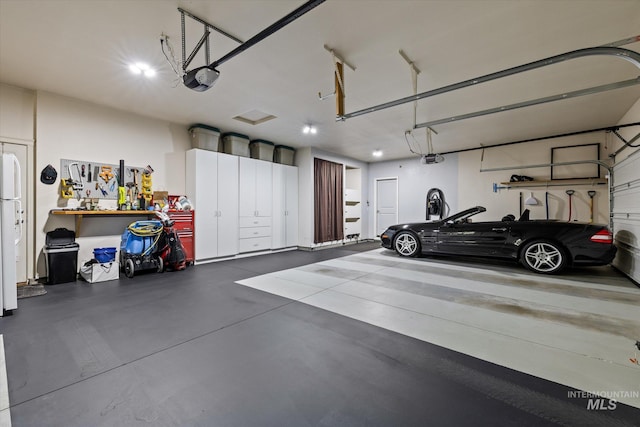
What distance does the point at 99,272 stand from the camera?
3.91 metres

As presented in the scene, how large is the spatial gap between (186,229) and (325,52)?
4.06 meters

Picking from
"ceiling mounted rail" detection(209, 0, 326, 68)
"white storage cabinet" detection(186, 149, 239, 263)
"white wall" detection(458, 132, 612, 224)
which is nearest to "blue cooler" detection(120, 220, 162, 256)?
"white storage cabinet" detection(186, 149, 239, 263)

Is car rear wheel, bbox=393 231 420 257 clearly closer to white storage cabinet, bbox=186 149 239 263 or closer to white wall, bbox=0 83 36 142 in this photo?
white storage cabinet, bbox=186 149 239 263

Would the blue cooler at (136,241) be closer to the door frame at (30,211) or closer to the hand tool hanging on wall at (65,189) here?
the hand tool hanging on wall at (65,189)

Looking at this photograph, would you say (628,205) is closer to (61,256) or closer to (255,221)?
(255,221)

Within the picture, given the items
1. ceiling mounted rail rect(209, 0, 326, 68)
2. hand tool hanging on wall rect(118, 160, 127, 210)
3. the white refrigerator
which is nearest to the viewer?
ceiling mounted rail rect(209, 0, 326, 68)

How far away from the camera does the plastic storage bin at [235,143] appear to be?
5.96m

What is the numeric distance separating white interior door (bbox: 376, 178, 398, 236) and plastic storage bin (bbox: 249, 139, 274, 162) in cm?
430

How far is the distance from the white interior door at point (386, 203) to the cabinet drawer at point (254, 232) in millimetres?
4385

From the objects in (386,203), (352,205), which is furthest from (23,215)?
(386,203)

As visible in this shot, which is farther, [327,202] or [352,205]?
[352,205]

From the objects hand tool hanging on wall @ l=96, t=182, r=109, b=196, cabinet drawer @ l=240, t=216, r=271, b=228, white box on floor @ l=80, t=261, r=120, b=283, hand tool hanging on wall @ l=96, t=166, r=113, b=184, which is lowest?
white box on floor @ l=80, t=261, r=120, b=283

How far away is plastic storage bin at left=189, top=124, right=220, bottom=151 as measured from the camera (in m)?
5.41

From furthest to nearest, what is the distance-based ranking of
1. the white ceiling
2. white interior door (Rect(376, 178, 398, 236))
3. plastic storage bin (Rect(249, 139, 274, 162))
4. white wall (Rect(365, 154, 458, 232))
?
white interior door (Rect(376, 178, 398, 236))
white wall (Rect(365, 154, 458, 232))
plastic storage bin (Rect(249, 139, 274, 162))
the white ceiling
